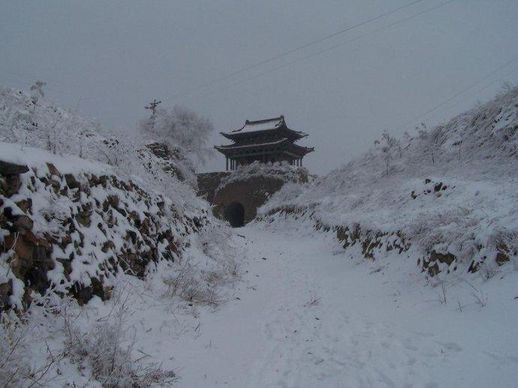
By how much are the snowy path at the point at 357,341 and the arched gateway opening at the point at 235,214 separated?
31.6 m

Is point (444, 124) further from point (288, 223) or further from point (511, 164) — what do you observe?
point (288, 223)

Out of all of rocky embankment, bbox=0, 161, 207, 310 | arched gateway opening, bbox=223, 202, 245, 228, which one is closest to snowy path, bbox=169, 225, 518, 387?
rocky embankment, bbox=0, 161, 207, 310

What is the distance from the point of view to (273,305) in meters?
6.05

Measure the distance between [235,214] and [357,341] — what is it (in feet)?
118

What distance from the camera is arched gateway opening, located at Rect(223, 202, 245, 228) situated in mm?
38175

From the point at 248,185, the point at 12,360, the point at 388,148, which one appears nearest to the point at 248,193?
the point at 248,185

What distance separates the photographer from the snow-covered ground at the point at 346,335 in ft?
10.9

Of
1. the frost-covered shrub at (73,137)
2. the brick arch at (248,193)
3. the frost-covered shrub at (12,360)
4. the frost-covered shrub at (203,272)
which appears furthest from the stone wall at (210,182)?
the frost-covered shrub at (12,360)

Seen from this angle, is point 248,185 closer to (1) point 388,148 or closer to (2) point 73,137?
(1) point 388,148

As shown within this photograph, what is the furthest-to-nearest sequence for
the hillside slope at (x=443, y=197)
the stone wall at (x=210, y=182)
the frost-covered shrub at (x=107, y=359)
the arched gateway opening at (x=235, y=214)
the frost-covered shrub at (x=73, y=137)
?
1. the stone wall at (x=210, y=182)
2. the arched gateway opening at (x=235, y=214)
3. the hillside slope at (x=443, y=197)
4. the frost-covered shrub at (x=73, y=137)
5. the frost-covered shrub at (x=107, y=359)

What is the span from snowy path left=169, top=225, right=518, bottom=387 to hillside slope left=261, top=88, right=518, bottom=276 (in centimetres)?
63

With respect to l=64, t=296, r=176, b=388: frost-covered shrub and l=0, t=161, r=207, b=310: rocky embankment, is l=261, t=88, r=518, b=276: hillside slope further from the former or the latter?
l=0, t=161, r=207, b=310: rocky embankment

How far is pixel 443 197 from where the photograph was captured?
8.10 m

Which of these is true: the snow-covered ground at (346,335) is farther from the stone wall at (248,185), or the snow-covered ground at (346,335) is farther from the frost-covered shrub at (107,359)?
the stone wall at (248,185)
